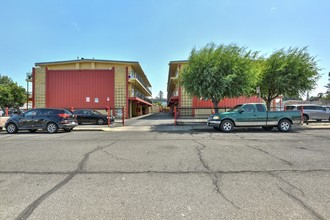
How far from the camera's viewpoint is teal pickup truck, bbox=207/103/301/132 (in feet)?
42.6

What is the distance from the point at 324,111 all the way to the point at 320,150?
50.1ft

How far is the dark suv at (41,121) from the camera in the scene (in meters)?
13.0

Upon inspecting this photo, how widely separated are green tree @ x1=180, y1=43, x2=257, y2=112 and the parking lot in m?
8.40

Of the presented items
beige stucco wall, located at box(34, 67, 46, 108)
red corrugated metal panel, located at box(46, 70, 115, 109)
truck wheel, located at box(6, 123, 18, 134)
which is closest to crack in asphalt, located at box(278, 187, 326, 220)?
truck wheel, located at box(6, 123, 18, 134)

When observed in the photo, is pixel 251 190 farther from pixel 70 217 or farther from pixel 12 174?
pixel 12 174

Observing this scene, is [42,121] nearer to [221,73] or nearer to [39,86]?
[221,73]

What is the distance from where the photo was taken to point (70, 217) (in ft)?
9.71

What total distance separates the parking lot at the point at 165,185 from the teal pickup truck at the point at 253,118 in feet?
19.7

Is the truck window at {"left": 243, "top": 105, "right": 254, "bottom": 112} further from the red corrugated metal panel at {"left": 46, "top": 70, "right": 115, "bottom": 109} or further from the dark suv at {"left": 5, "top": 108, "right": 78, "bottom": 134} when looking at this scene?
the red corrugated metal panel at {"left": 46, "top": 70, "right": 115, "bottom": 109}

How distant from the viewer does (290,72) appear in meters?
15.5

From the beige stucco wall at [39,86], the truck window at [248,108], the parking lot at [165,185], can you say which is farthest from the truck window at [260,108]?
the beige stucco wall at [39,86]

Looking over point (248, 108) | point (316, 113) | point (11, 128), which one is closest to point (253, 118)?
point (248, 108)

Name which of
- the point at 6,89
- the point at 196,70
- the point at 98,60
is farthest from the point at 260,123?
the point at 6,89

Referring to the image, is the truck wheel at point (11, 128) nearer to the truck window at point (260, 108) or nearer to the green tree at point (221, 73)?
the green tree at point (221, 73)
